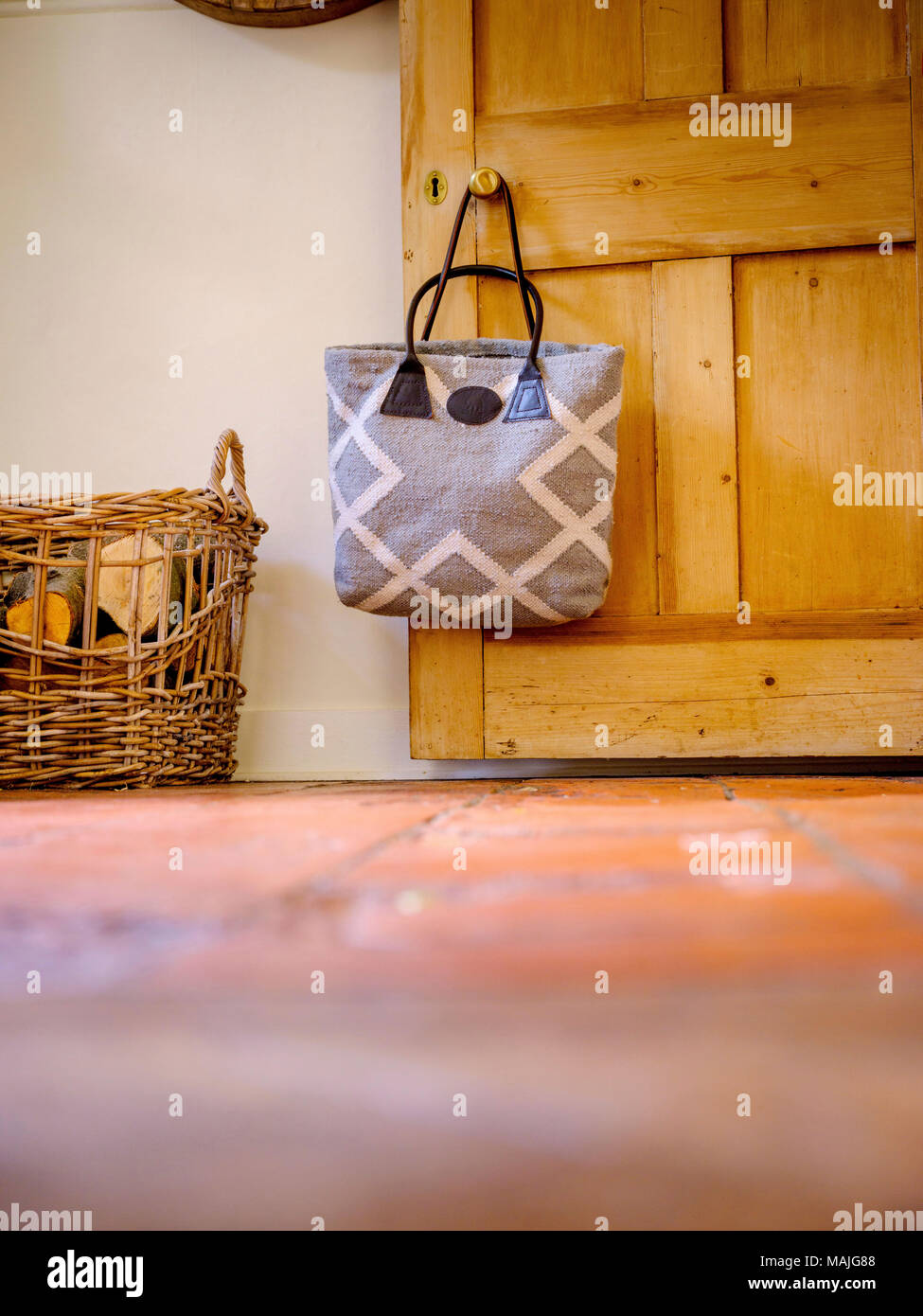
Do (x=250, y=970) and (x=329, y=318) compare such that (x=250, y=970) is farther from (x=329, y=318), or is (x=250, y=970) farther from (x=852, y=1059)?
(x=329, y=318)

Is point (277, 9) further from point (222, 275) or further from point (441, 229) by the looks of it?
point (441, 229)

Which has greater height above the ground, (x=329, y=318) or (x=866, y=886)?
(x=329, y=318)

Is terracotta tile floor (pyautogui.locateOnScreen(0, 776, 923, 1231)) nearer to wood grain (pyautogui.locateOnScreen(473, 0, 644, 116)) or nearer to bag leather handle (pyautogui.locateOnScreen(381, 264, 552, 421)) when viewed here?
bag leather handle (pyautogui.locateOnScreen(381, 264, 552, 421))

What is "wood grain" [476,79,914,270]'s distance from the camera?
1.28m

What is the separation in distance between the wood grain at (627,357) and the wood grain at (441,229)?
95 millimetres

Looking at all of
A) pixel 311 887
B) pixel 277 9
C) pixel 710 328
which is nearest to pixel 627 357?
pixel 710 328

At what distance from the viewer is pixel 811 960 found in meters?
0.31

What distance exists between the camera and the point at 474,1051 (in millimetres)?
302

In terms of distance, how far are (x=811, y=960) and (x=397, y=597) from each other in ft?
3.13

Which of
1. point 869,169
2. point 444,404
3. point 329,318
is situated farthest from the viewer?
point 329,318

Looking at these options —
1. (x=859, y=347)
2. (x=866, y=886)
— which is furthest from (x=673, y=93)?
(x=866, y=886)

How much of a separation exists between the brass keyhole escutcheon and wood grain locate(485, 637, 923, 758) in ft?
2.19

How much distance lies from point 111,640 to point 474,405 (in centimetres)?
54

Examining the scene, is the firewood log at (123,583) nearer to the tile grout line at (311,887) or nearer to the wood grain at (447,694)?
the wood grain at (447,694)
